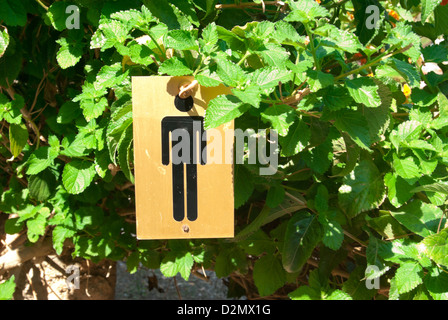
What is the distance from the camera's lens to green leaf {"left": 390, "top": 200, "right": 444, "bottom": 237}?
1.31 metres

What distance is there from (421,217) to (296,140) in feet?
1.53

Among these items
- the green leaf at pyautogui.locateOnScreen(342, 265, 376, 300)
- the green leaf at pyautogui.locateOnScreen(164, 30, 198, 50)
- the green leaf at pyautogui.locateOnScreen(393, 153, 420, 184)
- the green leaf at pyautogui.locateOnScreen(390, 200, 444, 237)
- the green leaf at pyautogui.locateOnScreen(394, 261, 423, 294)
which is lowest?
the green leaf at pyautogui.locateOnScreen(342, 265, 376, 300)

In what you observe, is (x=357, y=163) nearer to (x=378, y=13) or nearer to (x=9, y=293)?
(x=378, y=13)

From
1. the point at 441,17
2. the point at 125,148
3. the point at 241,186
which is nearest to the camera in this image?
the point at 125,148

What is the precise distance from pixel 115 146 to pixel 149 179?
19 cm

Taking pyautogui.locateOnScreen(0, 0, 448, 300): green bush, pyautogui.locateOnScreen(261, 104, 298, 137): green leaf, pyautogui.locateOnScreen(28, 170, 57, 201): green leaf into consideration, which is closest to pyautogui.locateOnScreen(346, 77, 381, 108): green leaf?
pyautogui.locateOnScreen(0, 0, 448, 300): green bush

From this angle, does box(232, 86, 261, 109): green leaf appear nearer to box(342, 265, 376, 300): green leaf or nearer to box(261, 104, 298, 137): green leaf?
box(261, 104, 298, 137): green leaf

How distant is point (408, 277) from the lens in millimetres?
1233

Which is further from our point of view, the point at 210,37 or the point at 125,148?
the point at 125,148

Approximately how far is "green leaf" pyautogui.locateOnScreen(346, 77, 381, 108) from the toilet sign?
26 centimetres

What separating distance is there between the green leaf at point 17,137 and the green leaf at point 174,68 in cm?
75

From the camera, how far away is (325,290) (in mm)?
1473

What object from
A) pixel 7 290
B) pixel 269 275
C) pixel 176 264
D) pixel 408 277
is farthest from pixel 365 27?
pixel 7 290

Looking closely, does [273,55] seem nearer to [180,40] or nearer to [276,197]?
[180,40]
